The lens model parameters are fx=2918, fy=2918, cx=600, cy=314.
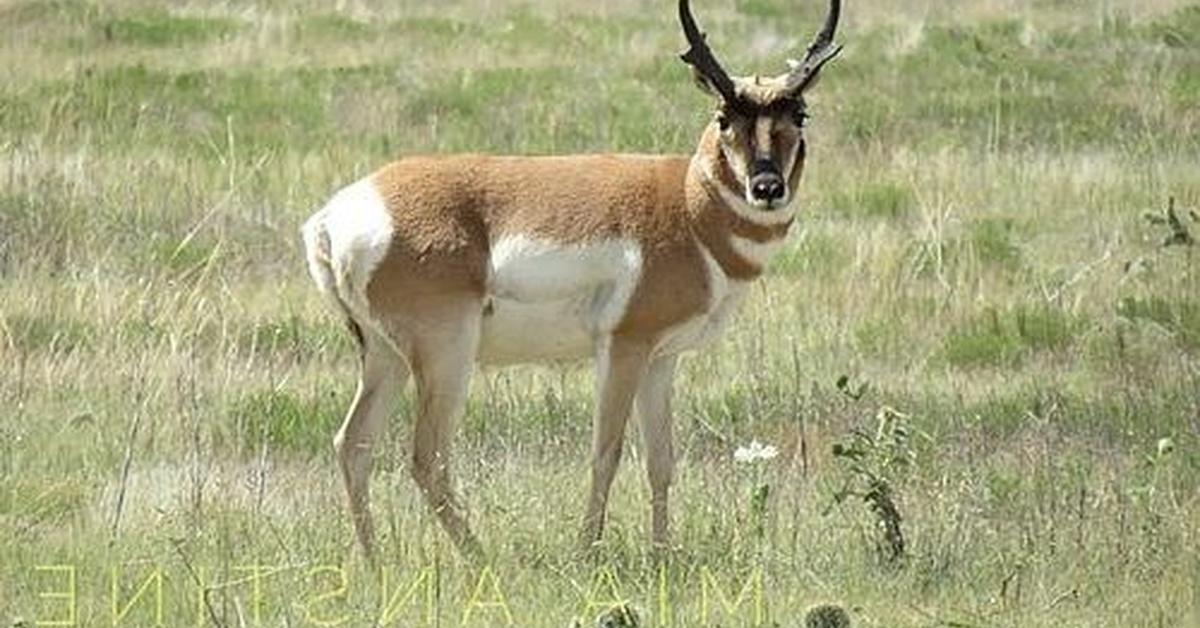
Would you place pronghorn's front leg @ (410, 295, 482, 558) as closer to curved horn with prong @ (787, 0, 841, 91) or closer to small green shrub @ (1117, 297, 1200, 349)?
curved horn with prong @ (787, 0, 841, 91)

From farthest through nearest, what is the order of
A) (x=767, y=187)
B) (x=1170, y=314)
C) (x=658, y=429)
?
(x=1170, y=314) < (x=658, y=429) < (x=767, y=187)

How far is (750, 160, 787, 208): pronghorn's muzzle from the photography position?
880 cm

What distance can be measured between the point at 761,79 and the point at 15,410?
333cm

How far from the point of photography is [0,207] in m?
15.3

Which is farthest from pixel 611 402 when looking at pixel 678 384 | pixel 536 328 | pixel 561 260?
pixel 678 384


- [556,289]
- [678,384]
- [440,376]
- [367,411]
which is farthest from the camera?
[678,384]

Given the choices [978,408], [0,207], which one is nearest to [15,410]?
[978,408]

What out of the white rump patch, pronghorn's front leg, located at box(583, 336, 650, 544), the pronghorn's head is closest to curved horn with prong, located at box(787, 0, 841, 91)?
the pronghorn's head

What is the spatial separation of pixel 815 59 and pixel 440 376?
5.02ft

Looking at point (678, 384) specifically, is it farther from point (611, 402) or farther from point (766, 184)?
point (766, 184)

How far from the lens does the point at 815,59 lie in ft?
29.8

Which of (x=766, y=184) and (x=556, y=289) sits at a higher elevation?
(x=766, y=184)

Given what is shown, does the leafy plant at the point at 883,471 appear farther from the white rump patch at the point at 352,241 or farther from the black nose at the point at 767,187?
the white rump patch at the point at 352,241

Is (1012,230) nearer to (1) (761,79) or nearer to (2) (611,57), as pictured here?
(1) (761,79)
